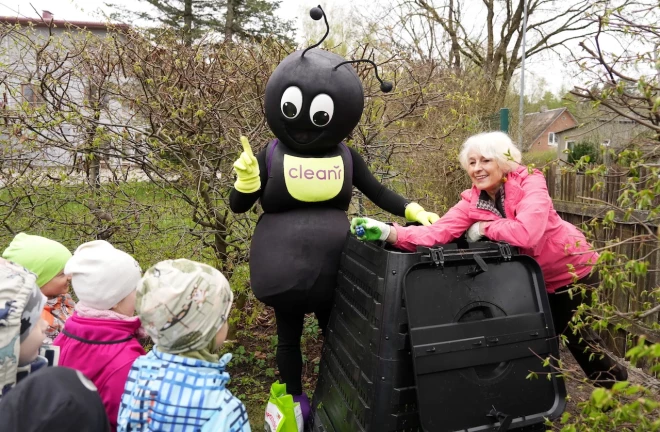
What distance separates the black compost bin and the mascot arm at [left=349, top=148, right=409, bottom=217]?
0.76m

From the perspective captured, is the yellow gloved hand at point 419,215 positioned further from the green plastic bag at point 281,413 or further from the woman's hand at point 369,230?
the green plastic bag at point 281,413

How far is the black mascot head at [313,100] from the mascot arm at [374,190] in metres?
0.29

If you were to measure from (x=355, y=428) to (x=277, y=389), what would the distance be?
2.14ft

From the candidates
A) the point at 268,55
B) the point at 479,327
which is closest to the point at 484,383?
the point at 479,327

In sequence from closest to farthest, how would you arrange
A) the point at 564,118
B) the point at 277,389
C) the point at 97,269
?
the point at 97,269, the point at 277,389, the point at 564,118

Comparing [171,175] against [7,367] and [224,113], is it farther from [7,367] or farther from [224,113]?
[7,367]

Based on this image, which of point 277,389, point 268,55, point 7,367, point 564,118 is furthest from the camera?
point 564,118

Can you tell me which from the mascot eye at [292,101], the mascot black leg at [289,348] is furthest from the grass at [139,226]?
the mascot eye at [292,101]

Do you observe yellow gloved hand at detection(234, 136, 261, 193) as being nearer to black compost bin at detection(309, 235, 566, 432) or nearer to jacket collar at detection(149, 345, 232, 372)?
black compost bin at detection(309, 235, 566, 432)

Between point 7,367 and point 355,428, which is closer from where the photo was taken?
point 7,367

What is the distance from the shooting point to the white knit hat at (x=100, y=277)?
1.79 metres

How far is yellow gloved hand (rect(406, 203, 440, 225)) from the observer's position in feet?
8.63

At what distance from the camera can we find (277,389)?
247 centimetres

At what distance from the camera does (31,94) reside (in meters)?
3.60
